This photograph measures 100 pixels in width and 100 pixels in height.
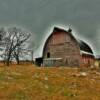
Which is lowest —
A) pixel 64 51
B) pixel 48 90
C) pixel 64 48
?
pixel 48 90

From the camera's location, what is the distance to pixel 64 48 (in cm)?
6544

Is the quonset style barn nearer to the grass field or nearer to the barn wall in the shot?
the barn wall

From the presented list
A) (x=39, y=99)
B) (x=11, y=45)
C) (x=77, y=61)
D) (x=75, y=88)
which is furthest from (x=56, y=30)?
(x=39, y=99)

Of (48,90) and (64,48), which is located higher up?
(64,48)

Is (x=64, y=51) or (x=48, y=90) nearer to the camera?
(x=48, y=90)

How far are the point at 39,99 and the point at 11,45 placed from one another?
7166 cm

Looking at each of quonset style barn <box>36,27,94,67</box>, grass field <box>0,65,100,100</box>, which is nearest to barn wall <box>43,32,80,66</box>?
quonset style barn <box>36,27,94,67</box>

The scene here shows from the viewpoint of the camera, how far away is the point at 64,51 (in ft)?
214

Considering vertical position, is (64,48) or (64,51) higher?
(64,48)

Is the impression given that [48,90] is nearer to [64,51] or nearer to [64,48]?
[64,51]

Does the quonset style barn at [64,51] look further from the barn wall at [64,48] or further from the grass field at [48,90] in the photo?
the grass field at [48,90]

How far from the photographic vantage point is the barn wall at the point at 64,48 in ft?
209

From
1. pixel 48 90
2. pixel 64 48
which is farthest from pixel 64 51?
pixel 48 90

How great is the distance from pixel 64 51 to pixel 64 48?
73 centimetres
